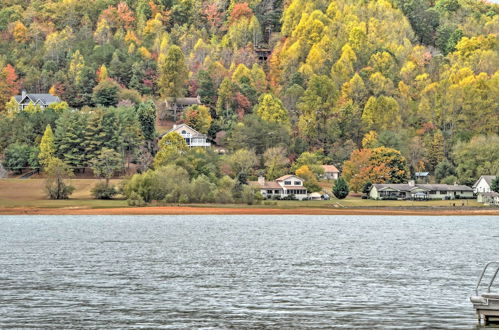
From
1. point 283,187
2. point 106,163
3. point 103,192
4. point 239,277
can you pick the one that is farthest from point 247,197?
point 239,277

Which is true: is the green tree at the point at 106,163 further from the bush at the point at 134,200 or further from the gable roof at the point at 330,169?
the gable roof at the point at 330,169

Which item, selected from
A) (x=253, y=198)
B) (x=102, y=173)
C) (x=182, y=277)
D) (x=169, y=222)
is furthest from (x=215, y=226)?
(x=182, y=277)

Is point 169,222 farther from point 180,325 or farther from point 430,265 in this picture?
point 180,325

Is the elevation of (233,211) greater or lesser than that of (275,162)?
lesser

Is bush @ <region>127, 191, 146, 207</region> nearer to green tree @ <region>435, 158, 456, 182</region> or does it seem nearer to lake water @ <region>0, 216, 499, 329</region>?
lake water @ <region>0, 216, 499, 329</region>

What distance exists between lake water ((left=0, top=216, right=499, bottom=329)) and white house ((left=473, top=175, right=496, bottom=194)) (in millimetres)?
51479

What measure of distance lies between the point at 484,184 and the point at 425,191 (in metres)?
9.86

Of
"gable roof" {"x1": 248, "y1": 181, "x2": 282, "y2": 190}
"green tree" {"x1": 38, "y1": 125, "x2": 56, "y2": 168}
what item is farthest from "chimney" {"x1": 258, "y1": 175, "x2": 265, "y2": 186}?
"green tree" {"x1": 38, "y1": 125, "x2": 56, "y2": 168}

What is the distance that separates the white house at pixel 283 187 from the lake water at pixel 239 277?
158 ft

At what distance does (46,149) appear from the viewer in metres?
180

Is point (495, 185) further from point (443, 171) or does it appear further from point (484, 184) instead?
point (443, 171)

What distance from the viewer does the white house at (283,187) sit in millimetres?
167400

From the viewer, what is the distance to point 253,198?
156625mm

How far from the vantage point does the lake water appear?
50.5 metres
